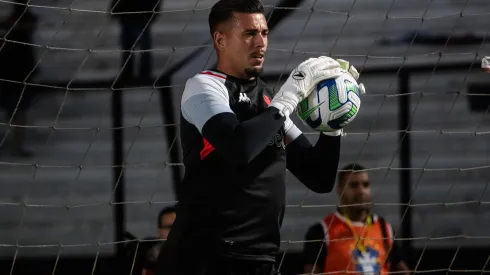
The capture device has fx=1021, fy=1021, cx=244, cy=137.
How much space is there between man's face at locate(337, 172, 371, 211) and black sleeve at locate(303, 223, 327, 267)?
192 mm

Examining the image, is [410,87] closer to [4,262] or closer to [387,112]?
[387,112]

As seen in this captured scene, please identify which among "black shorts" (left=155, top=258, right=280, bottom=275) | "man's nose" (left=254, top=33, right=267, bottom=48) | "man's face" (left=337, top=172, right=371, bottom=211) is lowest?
"man's face" (left=337, top=172, right=371, bottom=211)

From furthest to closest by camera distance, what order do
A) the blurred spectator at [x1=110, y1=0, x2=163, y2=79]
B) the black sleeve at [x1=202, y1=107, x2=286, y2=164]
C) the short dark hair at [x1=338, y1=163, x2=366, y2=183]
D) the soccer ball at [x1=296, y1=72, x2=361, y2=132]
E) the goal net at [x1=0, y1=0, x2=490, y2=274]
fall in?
1. the goal net at [x1=0, y1=0, x2=490, y2=274]
2. the blurred spectator at [x1=110, y1=0, x2=163, y2=79]
3. the short dark hair at [x1=338, y1=163, x2=366, y2=183]
4. the soccer ball at [x1=296, y1=72, x2=361, y2=132]
5. the black sleeve at [x1=202, y1=107, x2=286, y2=164]

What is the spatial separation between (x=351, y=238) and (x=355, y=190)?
0.78 feet

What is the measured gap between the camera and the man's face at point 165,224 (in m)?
5.12

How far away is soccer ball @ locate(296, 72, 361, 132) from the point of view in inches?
119

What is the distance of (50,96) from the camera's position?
5.75 metres

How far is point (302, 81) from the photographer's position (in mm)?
2957

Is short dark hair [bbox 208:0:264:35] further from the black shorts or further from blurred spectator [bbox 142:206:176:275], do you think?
blurred spectator [bbox 142:206:176:275]

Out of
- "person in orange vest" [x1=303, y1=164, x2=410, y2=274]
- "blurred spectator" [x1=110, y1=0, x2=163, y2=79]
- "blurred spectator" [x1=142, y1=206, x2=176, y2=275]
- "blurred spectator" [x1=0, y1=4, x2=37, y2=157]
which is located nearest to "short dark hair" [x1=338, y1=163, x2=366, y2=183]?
"person in orange vest" [x1=303, y1=164, x2=410, y2=274]

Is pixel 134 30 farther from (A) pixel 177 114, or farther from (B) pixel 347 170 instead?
(B) pixel 347 170

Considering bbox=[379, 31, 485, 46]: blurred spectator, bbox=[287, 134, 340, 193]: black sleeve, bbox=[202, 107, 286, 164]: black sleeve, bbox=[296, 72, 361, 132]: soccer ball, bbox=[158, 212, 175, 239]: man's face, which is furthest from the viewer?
bbox=[379, 31, 485, 46]: blurred spectator

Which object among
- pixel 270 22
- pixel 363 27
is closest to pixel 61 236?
pixel 270 22

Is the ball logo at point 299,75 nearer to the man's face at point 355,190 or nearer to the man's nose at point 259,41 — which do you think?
the man's nose at point 259,41
